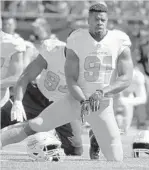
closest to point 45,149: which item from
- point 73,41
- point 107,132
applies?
point 107,132

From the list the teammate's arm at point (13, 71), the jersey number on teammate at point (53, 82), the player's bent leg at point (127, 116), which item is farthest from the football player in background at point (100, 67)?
the player's bent leg at point (127, 116)

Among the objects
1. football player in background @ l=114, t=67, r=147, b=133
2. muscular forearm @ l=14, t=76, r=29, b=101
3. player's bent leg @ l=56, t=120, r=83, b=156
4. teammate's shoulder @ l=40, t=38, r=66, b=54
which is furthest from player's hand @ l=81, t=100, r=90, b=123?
football player in background @ l=114, t=67, r=147, b=133

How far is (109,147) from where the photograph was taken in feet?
19.2

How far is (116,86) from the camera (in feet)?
19.0

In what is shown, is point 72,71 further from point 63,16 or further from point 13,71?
point 63,16

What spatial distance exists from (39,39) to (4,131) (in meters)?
4.25

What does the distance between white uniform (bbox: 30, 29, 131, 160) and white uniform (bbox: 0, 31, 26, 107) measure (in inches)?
70.9

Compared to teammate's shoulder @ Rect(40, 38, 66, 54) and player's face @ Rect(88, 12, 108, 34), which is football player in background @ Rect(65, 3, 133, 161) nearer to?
player's face @ Rect(88, 12, 108, 34)

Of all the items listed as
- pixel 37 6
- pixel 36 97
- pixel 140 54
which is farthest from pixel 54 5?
pixel 36 97

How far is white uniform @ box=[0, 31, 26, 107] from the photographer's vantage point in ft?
25.0

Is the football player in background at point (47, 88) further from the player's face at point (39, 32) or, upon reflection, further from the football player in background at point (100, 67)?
the player's face at point (39, 32)

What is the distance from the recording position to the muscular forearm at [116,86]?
5754 mm

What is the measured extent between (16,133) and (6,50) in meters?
1.81

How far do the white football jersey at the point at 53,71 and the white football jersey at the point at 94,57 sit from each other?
875 mm
